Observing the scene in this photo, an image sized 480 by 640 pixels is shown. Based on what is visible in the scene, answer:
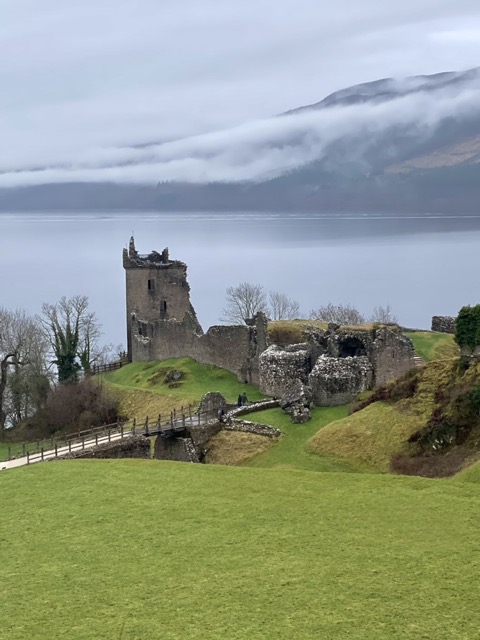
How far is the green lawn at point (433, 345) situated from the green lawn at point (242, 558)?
22644 mm

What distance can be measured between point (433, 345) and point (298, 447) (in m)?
18.0

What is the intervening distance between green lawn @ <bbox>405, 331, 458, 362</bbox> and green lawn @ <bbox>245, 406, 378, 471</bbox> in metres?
9.93

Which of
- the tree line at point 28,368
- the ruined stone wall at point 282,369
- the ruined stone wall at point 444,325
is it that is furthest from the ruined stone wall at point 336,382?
the tree line at point 28,368

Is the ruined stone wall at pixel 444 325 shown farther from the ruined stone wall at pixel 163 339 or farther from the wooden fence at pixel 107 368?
the wooden fence at pixel 107 368

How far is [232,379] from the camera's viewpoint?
49.4m

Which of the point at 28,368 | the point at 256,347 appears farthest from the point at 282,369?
the point at 28,368

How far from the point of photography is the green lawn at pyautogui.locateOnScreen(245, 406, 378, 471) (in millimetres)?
28281

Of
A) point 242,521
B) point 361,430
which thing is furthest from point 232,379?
point 242,521

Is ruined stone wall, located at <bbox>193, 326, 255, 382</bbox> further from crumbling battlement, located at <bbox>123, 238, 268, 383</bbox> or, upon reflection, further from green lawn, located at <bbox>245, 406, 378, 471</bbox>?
green lawn, located at <bbox>245, 406, 378, 471</bbox>

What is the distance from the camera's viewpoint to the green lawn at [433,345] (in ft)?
146

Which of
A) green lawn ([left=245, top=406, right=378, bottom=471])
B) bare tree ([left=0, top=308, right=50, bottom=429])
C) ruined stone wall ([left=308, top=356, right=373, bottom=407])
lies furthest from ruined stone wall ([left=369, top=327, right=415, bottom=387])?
bare tree ([left=0, top=308, right=50, bottom=429])

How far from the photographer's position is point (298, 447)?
3139 centimetres

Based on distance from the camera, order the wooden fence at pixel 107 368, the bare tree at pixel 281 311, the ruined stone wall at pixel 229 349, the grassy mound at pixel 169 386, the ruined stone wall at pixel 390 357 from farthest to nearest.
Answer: the bare tree at pixel 281 311
the wooden fence at pixel 107 368
the ruined stone wall at pixel 229 349
the grassy mound at pixel 169 386
the ruined stone wall at pixel 390 357

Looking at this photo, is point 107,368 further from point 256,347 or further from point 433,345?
point 433,345
